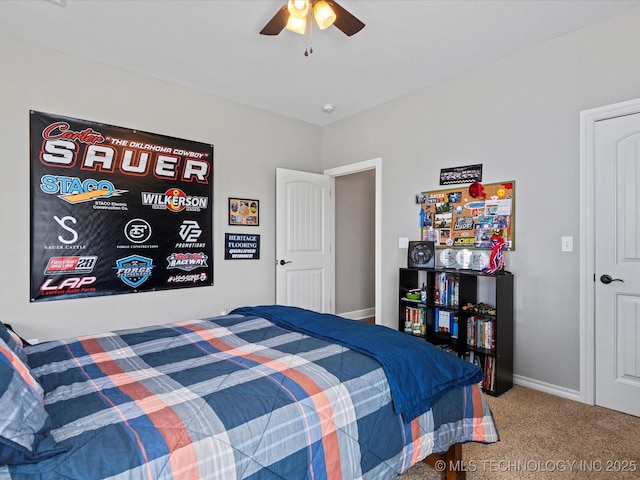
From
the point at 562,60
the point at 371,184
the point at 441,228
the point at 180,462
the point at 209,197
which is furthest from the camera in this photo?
the point at 371,184

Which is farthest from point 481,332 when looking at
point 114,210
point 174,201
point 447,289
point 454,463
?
point 114,210

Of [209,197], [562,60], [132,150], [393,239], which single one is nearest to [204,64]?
[132,150]

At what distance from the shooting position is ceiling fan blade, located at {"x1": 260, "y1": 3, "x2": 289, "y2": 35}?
2.16m

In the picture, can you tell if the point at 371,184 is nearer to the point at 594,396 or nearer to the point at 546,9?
the point at 546,9

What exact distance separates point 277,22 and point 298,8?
0.22 metres

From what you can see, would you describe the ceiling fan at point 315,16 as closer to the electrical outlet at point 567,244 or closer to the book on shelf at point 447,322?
the electrical outlet at point 567,244

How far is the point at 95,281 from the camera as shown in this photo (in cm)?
314

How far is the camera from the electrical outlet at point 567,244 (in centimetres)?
271

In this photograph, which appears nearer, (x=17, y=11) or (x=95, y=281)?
(x=17, y=11)

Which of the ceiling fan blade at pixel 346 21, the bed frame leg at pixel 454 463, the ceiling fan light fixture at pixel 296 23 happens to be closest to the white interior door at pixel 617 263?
the bed frame leg at pixel 454 463

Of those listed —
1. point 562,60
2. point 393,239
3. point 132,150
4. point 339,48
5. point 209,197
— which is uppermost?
point 339,48

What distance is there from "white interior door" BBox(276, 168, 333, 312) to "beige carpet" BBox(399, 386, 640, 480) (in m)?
2.35

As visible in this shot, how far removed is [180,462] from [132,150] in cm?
308

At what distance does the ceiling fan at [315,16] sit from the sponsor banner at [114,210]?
179 centimetres
